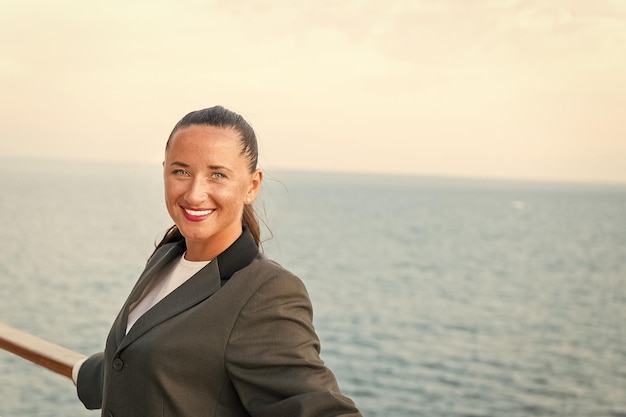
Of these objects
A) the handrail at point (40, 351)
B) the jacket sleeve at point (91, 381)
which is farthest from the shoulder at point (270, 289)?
the handrail at point (40, 351)

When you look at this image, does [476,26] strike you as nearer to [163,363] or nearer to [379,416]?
[379,416]

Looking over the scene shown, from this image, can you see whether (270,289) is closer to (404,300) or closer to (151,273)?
(151,273)

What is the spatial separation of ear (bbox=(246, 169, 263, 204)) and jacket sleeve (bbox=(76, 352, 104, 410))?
1.87ft

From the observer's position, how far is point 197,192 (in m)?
1.32

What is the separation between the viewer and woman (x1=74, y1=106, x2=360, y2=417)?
3.86ft

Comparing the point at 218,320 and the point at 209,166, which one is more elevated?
the point at 209,166

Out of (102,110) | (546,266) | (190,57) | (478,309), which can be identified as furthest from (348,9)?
(478,309)

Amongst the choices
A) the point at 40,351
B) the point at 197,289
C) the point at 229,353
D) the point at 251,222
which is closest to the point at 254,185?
the point at 251,222

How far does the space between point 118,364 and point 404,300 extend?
32636 millimetres

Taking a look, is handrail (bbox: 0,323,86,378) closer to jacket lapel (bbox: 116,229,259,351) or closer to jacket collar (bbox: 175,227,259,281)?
jacket lapel (bbox: 116,229,259,351)

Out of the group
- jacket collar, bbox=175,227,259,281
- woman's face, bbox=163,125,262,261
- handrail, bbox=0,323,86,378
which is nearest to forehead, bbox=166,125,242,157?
woman's face, bbox=163,125,262,261

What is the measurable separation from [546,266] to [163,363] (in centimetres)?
4690

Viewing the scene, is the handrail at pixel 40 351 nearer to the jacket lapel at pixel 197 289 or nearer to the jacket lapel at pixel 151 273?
the jacket lapel at pixel 151 273

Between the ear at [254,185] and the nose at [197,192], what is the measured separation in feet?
0.33
